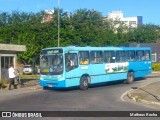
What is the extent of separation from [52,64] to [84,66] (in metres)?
2.11

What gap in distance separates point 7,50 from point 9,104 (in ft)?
40.4

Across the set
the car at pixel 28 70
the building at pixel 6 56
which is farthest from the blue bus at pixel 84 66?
the car at pixel 28 70

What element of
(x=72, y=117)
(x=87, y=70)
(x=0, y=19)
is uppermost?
(x=0, y=19)

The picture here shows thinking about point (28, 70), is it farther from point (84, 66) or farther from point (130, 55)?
point (84, 66)

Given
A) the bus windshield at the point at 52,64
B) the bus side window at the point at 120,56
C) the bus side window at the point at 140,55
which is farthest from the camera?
the bus side window at the point at 140,55

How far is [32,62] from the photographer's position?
2308 inches

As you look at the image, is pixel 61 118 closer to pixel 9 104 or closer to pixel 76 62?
pixel 9 104

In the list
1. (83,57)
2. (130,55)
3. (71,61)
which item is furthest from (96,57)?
(130,55)

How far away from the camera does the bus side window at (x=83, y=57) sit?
2359 centimetres

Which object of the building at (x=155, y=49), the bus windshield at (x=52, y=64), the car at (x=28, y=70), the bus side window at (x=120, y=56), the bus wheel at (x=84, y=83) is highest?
the building at (x=155, y=49)

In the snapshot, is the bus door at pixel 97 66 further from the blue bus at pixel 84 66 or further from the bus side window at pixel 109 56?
the bus side window at pixel 109 56

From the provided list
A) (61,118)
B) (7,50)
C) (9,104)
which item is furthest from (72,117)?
(7,50)

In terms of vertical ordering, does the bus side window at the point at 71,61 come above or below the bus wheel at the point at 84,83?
above

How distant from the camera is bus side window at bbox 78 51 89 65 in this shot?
2359 centimetres
